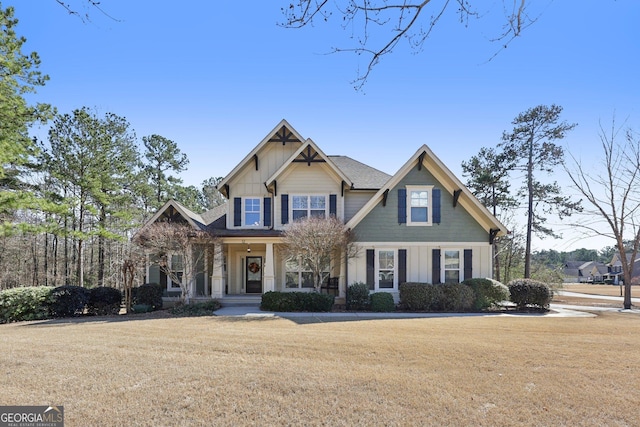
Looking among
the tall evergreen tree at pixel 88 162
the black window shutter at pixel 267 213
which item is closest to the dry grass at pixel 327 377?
the black window shutter at pixel 267 213

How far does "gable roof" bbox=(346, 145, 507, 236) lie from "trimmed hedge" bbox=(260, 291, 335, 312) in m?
3.56

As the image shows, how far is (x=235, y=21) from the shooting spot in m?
5.26

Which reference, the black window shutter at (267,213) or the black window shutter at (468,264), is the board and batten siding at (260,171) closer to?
the black window shutter at (267,213)

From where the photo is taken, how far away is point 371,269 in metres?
16.7

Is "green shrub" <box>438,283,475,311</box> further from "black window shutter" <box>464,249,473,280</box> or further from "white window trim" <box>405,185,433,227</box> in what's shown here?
"white window trim" <box>405,185,433,227</box>

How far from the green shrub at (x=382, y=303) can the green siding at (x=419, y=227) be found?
2.64 metres

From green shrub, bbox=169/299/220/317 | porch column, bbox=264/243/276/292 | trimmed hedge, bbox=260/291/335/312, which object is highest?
porch column, bbox=264/243/276/292

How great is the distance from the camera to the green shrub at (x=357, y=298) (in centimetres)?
1548

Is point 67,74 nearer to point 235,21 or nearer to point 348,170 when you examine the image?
point 235,21

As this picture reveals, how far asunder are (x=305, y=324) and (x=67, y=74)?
10402 millimetres

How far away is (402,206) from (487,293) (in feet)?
17.1

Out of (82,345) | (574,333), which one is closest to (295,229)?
(82,345)

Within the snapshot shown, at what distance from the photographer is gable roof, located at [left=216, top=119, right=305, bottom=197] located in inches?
727
